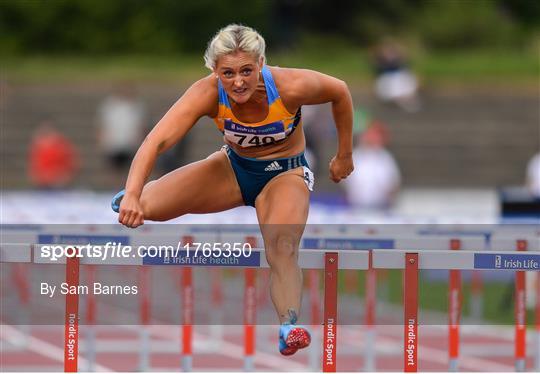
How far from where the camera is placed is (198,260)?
297 inches

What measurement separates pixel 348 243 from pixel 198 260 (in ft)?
5.51

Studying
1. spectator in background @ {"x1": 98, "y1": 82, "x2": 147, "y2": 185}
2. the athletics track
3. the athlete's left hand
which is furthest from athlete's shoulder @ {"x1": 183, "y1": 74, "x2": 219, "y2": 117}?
spectator in background @ {"x1": 98, "y1": 82, "x2": 147, "y2": 185}

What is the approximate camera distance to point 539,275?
501 inches

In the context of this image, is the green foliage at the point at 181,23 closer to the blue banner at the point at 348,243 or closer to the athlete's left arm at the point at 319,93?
the blue banner at the point at 348,243

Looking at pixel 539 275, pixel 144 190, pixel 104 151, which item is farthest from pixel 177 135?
pixel 104 151

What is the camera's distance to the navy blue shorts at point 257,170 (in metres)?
7.78

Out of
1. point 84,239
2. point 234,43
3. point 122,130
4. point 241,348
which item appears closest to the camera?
point 234,43

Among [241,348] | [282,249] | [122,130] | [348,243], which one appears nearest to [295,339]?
[282,249]

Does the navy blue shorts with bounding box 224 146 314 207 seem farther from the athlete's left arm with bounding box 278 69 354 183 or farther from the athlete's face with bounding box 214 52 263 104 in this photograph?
the athlete's face with bounding box 214 52 263 104

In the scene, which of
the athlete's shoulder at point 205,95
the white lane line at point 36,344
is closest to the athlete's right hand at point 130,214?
the athlete's shoulder at point 205,95

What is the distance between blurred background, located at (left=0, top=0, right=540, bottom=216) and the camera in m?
25.4

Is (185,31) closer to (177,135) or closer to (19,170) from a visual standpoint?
(19,170)

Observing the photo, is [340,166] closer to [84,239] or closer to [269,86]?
[269,86]

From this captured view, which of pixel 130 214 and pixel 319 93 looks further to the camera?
pixel 319 93
